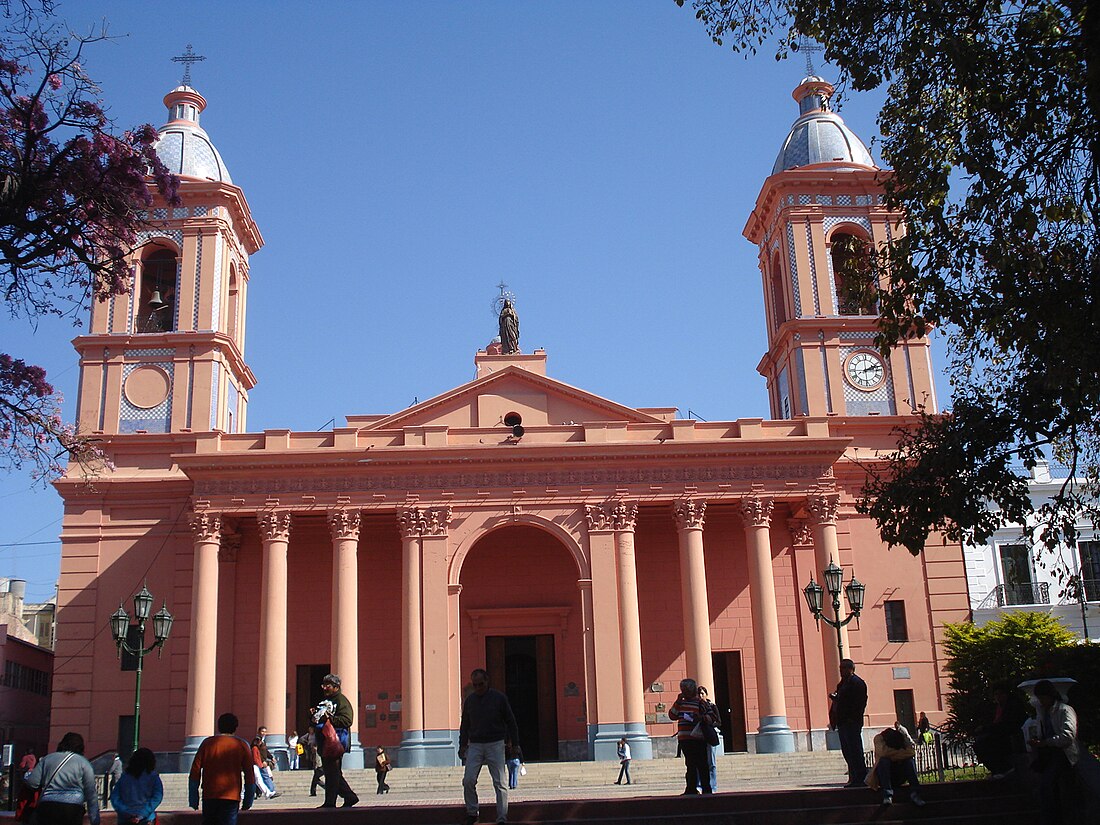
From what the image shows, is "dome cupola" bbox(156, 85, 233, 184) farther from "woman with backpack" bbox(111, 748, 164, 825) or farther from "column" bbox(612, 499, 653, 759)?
"woman with backpack" bbox(111, 748, 164, 825)

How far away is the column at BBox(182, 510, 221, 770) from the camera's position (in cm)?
2955

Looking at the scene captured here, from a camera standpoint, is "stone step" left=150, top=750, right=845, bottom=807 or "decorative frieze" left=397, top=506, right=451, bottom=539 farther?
"decorative frieze" left=397, top=506, right=451, bottom=539

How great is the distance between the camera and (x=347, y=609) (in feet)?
99.8

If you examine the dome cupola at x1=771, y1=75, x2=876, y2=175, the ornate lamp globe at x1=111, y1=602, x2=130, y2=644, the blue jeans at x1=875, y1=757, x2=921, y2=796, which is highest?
the dome cupola at x1=771, y1=75, x2=876, y2=175

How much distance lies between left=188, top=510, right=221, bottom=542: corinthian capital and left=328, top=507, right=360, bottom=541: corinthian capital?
Answer: 2.98m

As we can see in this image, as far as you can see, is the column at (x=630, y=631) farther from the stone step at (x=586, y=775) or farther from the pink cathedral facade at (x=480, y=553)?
the stone step at (x=586, y=775)

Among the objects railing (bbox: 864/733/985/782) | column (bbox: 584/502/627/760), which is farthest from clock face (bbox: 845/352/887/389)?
railing (bbox: 864/733/985/782)

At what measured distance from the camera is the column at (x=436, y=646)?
1155 inches

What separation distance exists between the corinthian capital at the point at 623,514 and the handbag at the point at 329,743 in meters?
17.0

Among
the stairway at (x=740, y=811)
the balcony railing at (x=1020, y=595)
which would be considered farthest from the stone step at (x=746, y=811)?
the balcony railing at (x=1020, y=595)

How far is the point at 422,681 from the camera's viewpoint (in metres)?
30.0

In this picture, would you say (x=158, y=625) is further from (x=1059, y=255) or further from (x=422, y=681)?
(x=1059, y=255)

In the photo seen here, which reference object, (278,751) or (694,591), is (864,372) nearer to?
(694,591)

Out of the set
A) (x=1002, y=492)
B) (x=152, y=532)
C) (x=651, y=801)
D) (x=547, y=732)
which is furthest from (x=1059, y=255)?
(x=152, y=532)
